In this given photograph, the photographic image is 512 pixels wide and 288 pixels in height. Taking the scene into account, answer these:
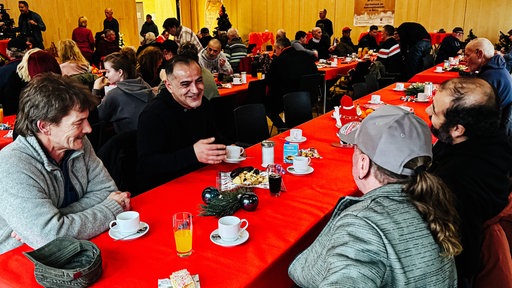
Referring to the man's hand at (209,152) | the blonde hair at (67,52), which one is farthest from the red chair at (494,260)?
the blonde hair at (67,52)

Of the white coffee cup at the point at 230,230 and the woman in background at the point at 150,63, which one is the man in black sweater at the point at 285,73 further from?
the white coffee cup at the point at 230,230

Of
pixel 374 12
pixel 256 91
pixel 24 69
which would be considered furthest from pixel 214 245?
pixel 374 12

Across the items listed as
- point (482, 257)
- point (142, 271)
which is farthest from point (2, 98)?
point (482, 257)

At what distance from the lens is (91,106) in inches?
71.4

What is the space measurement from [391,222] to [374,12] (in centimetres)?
1435

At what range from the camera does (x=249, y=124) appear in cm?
371

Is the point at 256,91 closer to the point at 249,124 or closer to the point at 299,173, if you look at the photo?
the point at 249,124

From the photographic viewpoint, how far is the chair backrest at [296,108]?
4.35m

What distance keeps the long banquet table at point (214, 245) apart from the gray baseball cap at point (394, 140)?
0.55 metres

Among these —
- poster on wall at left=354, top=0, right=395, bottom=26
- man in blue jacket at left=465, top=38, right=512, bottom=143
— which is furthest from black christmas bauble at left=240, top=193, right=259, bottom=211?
poster on wall at left=354, top=0, right=395, bottom=26

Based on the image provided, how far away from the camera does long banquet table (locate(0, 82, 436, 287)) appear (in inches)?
56.1

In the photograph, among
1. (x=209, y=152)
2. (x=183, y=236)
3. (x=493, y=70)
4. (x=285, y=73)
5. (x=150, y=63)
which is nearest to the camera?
(x=183, y=236)

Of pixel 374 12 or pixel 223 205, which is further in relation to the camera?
pixel 374 12

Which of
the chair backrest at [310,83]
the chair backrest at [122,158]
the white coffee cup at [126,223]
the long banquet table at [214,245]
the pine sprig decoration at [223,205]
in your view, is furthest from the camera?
the chair backrest at [310,83]
